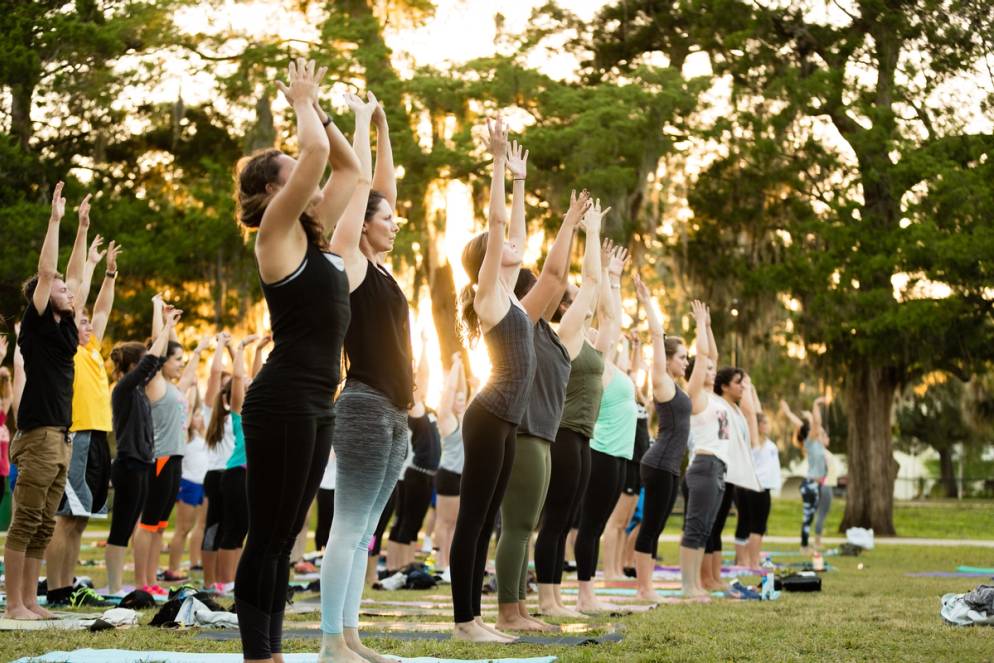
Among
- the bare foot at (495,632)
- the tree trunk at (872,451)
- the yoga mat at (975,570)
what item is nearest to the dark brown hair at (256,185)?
the bare foot at (495,632)

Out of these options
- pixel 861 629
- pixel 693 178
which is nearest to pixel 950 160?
pixel 693 178

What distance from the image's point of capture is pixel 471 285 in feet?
21.1

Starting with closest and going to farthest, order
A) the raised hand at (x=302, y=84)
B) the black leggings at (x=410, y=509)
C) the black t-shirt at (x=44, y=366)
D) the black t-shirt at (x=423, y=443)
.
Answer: the raised hand at (x=302, y=84) → the black t-shirt at (x=44, y=366) → the black leggings at (x=410, y=509) → the black t-shirt at (x=423, y=443)

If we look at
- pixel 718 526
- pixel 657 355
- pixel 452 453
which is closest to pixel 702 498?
pixel 657 355

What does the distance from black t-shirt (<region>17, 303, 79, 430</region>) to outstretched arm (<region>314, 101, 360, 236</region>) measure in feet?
9.97

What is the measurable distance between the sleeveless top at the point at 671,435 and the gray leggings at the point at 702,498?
28 centimetres

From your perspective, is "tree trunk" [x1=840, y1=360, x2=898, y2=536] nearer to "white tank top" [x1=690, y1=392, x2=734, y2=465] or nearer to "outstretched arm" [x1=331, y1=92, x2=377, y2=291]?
"white tank top" [x1=690, y1=392, x2=734, y2=465]

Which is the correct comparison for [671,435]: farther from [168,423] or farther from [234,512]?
[168,423]

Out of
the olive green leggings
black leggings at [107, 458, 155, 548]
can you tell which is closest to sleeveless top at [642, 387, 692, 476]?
the olive green leggings

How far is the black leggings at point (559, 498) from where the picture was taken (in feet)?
23.7

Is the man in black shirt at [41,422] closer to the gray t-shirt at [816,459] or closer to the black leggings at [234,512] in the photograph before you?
the black leggings at [234,512]

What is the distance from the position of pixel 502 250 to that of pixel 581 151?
616 inches

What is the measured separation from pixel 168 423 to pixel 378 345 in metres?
4.67

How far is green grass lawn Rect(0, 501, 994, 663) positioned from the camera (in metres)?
5.47
